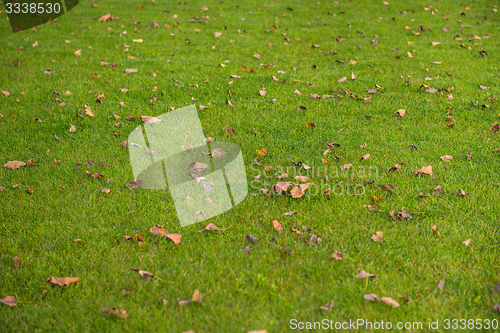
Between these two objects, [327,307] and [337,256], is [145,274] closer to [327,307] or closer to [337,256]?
[327,307]

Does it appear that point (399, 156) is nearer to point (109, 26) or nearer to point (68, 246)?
point (68, 246)

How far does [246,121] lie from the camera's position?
4863mm

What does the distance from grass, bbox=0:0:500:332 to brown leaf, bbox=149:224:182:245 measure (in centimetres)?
6

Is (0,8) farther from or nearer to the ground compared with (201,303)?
farther from the ground

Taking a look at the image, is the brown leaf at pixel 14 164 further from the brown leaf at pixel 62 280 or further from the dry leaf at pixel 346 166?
the dry leaf at pixel 346 166

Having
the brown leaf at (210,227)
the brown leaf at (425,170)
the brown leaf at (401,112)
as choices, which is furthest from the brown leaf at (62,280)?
the brown leaf at (401,112)

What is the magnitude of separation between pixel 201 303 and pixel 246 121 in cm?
282

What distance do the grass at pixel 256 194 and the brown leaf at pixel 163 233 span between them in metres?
0.06

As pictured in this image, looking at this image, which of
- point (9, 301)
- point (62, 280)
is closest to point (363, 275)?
point (62, 280)

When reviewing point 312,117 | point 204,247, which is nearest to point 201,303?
point 204,247

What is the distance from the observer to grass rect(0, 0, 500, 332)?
2477mm

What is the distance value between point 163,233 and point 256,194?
96 centimetres

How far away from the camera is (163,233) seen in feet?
10.0

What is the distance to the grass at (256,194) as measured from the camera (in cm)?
248
